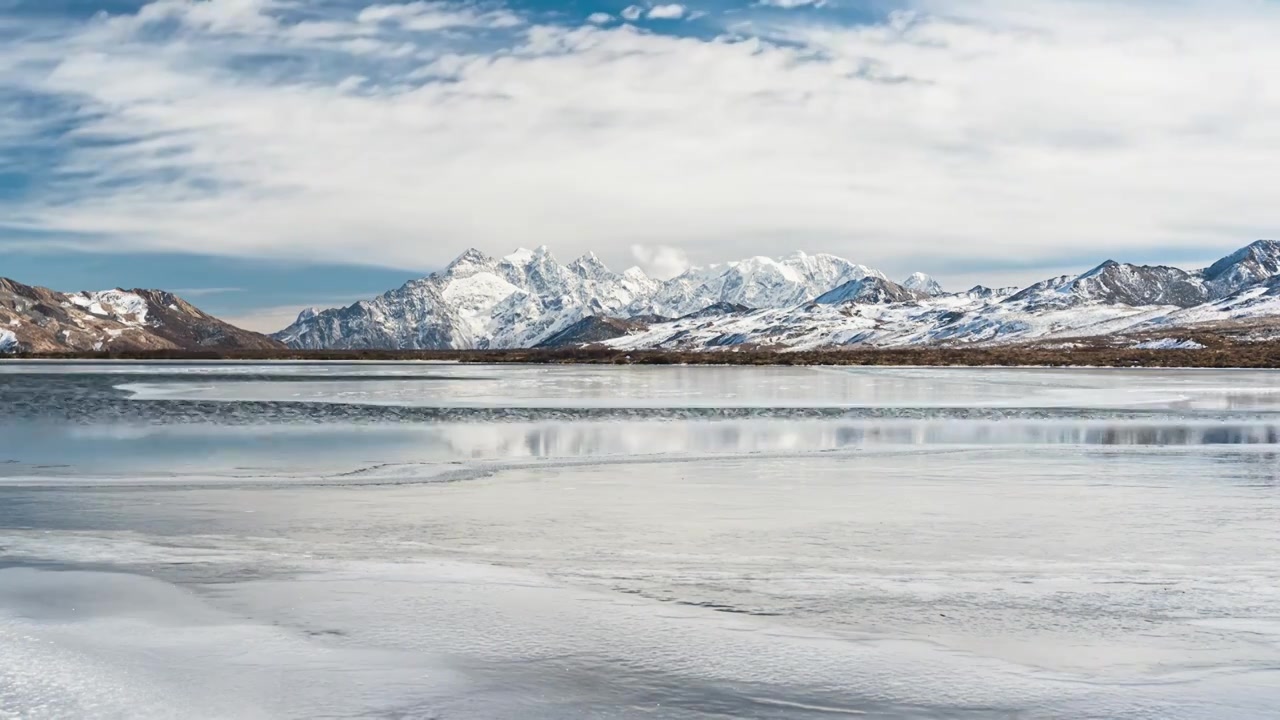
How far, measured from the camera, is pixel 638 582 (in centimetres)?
1362

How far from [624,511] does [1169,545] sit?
8639 millimetres

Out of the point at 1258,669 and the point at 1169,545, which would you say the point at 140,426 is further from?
the point at 1258,669

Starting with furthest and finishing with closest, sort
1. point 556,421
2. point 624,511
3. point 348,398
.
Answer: point 348,398 → point 556,421 → point 624,511

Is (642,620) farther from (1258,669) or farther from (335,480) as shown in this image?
(335,480)

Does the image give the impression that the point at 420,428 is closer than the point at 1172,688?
No

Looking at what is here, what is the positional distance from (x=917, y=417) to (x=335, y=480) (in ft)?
89.8

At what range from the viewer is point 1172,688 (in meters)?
9.59

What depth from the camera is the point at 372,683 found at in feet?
32.0

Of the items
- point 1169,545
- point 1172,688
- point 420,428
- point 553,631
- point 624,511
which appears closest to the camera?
point 1172,688

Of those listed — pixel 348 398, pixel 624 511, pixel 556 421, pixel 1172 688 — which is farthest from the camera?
pixel 348 398

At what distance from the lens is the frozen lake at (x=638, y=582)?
9.59 m

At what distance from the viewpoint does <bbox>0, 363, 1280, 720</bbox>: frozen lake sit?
378 inches

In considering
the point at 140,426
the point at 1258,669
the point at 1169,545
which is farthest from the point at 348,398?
the point at 1258,669

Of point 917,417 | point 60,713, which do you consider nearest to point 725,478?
point 60,713
